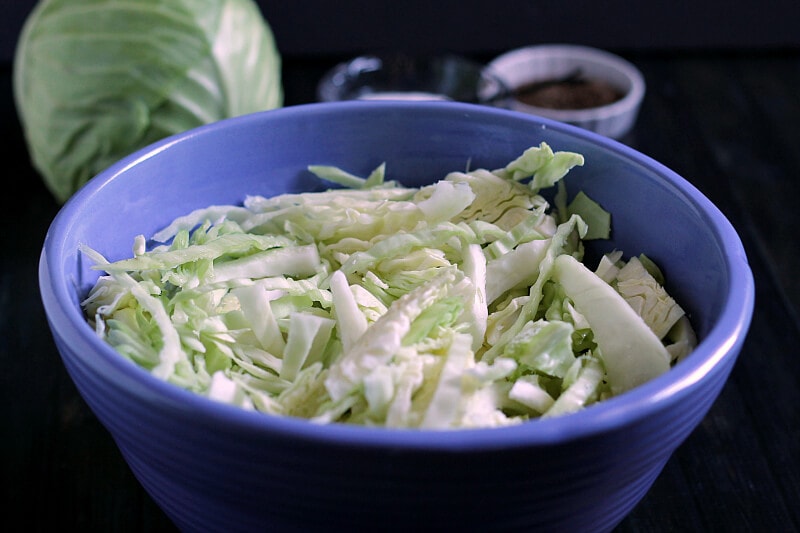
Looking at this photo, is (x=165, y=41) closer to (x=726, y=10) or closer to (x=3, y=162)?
(x=3, y=162)

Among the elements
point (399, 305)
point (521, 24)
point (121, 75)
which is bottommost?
point (521, 24)

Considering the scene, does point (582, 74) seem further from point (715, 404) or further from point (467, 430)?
point (467, 430)

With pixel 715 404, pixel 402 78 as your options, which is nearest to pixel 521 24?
pixel 402 78

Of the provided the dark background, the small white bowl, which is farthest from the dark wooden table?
the dark background

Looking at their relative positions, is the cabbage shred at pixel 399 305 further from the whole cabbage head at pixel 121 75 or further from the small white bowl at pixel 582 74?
the small white bowl at pixel 582 74

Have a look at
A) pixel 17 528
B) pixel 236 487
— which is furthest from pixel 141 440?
pixel 17 528

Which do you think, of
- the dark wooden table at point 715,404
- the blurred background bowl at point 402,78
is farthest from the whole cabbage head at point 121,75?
the blurred background bowl at point 402,78
